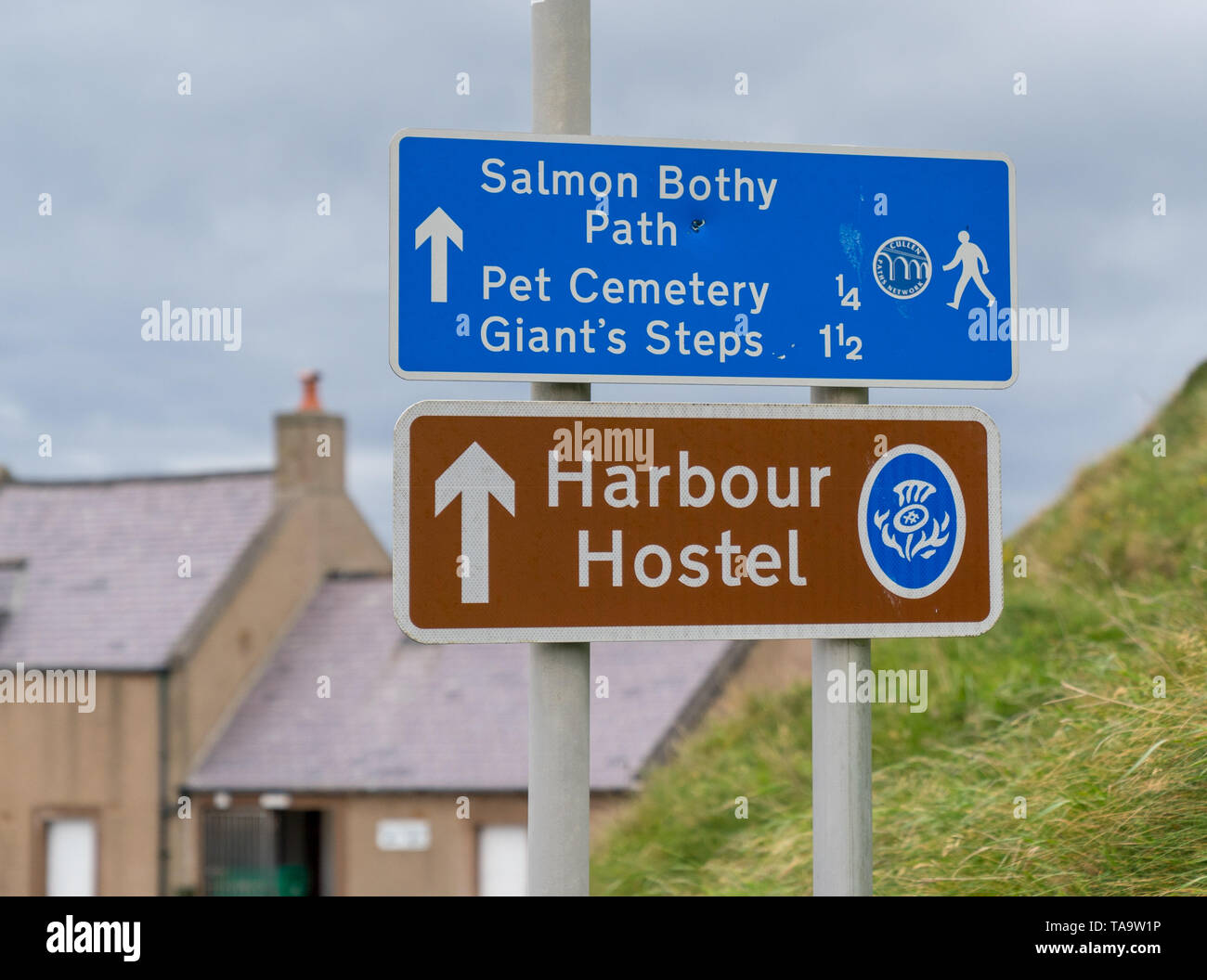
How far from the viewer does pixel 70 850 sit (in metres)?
27.8

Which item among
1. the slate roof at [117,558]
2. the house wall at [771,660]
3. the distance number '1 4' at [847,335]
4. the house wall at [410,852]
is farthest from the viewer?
the slate roof at [117,558]

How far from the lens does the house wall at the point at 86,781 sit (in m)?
27.6

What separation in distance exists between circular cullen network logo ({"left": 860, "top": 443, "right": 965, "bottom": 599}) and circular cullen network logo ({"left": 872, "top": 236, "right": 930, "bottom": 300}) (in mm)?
395

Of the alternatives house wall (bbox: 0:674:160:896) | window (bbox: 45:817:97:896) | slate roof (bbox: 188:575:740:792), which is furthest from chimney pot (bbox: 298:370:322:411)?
window (bbox: 45:817:97:896)

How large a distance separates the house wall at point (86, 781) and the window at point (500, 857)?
681cm

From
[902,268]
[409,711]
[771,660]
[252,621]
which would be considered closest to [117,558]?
[252,621]

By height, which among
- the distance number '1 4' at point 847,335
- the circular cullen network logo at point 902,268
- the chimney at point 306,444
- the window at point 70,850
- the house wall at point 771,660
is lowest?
the window at point 70,850

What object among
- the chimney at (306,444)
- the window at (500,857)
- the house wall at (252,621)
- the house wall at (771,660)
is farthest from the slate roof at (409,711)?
the chimney at (306,444)

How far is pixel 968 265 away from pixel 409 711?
83.9 ft

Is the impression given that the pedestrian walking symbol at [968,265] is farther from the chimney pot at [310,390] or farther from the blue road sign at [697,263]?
the chimney pot at [310,390]

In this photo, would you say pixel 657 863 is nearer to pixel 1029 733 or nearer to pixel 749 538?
pixel 1029 733

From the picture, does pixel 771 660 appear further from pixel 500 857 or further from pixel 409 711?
pixel 409 711

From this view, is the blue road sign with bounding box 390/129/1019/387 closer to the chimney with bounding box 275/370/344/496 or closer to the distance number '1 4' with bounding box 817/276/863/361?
the distance number '1 4' with bounding box 817/276/863/361
